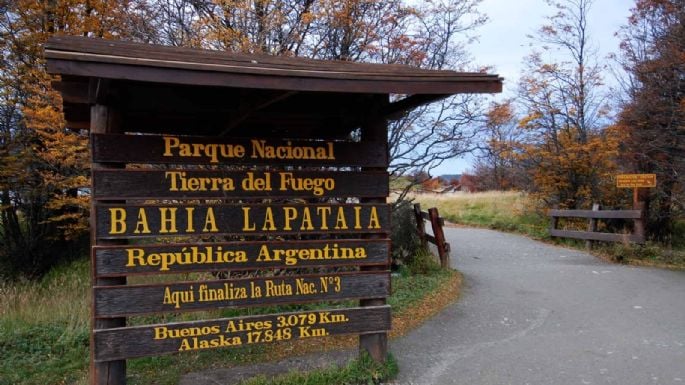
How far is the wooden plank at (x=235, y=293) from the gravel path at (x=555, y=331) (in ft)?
3.40

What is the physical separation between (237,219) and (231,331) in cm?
100

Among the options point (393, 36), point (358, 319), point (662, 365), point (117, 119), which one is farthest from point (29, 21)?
point (662, 365)

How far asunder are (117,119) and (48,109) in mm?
8131

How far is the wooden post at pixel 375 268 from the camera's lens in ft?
17.1

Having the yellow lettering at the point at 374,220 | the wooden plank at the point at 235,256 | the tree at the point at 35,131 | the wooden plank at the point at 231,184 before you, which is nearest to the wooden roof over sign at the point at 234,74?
the wooden plank at the point at 231,184

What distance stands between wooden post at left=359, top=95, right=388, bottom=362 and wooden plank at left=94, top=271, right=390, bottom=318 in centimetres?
13

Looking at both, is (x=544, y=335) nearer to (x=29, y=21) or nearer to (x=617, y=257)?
(x=617, y=257)

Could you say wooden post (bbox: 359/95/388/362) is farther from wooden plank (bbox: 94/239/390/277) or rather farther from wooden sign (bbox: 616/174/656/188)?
wooden sign (bbox: 616/174/656/188)

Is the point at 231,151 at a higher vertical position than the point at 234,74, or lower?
lower

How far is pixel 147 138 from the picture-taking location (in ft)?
14.8

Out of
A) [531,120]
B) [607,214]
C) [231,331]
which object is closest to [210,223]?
[231,331]

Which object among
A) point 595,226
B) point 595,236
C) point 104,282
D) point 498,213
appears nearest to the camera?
point 104,282

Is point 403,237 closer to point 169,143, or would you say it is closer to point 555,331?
point 555,331

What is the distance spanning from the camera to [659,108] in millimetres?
12836
